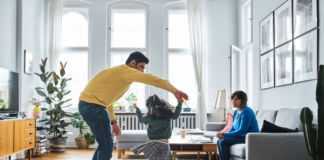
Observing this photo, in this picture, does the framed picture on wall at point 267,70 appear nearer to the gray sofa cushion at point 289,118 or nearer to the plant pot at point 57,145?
the gray sofa cushion at point 289,118

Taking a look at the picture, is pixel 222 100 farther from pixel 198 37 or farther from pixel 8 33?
pixel 8 33

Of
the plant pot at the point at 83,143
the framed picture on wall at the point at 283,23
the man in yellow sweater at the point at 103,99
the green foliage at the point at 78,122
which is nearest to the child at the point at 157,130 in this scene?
the man in yellow sweater at the point at 103,99

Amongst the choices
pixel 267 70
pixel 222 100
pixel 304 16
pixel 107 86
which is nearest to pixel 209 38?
pixel 222 100

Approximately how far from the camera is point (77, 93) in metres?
7.45

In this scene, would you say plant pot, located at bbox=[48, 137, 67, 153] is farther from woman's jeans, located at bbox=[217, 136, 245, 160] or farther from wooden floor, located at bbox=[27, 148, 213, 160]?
woman's jeans, located at bbox=[217, 136, 245, 160]

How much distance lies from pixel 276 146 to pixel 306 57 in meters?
1.19

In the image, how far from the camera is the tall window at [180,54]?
7414 millimetres

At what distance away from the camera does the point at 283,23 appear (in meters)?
4.54

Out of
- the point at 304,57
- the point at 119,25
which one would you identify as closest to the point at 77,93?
the point at 119,25

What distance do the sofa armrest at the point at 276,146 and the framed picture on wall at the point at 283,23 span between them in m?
1.59

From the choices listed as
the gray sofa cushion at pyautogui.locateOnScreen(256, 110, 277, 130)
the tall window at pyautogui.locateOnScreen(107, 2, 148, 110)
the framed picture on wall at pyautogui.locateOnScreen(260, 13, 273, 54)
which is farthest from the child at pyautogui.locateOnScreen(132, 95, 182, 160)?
the tall window at pyautogui.locateOnScreen(107, 2, 148, 110)

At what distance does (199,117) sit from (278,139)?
3762 millimetres

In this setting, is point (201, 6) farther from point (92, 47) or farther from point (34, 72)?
point (34, 72)

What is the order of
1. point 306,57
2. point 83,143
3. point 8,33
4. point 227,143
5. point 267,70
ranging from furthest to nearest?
1. point 83,143
2. point 8,33
3. point 267,70
4. point 227,143
5. point 306,57
